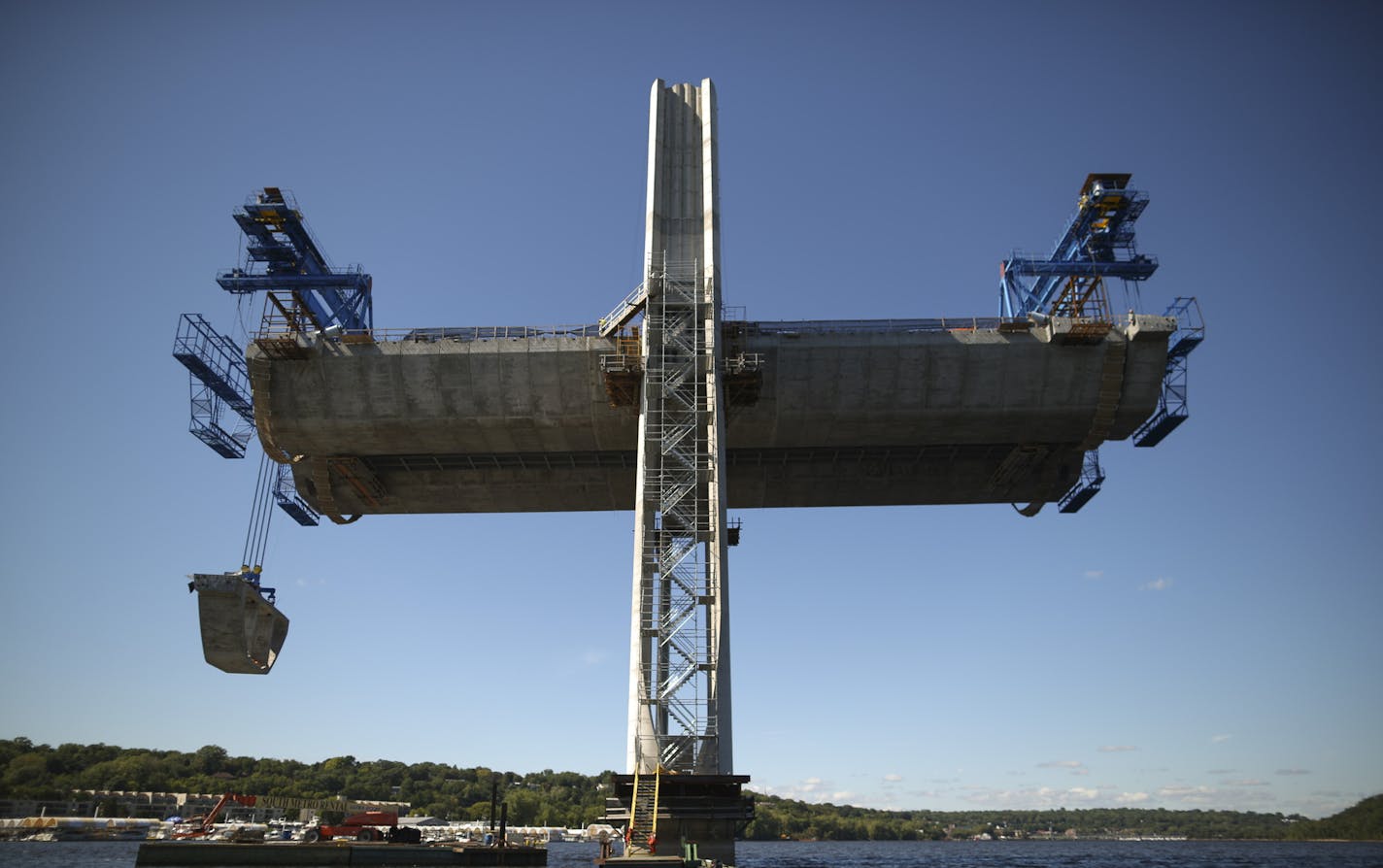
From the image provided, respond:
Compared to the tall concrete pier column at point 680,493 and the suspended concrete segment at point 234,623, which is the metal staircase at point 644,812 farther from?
the suspended concrete segment at point 234,623

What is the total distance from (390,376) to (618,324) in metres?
8.33

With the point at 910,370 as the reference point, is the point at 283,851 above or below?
below

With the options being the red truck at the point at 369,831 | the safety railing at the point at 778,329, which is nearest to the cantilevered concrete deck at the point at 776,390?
the safety railing at the point at 778,329

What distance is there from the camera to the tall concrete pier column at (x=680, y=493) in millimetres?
22328

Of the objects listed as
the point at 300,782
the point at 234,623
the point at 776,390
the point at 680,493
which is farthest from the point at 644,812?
the point at 300,782

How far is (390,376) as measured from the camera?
103ft

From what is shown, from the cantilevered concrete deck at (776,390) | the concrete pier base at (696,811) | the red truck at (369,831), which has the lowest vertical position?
the red truck at (369,831)

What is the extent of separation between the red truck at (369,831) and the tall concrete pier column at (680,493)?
2195 centimetres

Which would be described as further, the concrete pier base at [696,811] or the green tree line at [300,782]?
the green tree line at [300,782]

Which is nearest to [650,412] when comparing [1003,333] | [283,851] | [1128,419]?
[1003,333]

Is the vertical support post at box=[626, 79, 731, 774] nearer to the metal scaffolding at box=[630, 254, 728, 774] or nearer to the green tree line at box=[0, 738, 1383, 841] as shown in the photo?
the metal scaffolding at box=[630, 254, 728, 774]

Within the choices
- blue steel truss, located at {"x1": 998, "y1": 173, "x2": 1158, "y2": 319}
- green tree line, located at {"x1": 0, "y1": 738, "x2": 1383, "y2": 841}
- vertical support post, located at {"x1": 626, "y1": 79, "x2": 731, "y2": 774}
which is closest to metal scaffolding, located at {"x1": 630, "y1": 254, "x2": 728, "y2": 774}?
vertical support post, located at {"x1": 626, "y1": 79, "x2": 731, "y2": 774}

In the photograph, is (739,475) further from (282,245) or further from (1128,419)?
(282,245)

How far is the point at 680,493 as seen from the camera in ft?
88.4
